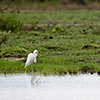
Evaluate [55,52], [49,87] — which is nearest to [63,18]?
[55,52]

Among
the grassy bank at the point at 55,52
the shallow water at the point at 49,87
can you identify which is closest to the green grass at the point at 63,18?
the grassy bank at the point at 55,52

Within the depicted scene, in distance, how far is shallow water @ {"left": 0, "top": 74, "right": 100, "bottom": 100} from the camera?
22.3 ft

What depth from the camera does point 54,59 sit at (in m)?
10.0

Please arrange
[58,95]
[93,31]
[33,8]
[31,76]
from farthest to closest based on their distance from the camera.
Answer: [33,8] < [93,31] < [31,76] < [58,95]

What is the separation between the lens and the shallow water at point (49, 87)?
6.79 meters

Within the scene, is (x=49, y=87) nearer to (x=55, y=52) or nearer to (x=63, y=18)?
(x=55, y=52)

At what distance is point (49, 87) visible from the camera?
7.52 meters

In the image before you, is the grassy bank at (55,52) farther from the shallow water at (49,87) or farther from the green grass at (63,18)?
the green grass at (63,18)

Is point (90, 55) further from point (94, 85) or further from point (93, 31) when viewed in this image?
point (93, 31)

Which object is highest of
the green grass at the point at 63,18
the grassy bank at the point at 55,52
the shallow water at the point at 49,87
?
the green grass at the point at 63,18

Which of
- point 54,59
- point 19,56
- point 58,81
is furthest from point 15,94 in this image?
point 19,56

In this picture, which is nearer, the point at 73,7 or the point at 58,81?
the point at 58,81

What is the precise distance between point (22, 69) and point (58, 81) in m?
1.36

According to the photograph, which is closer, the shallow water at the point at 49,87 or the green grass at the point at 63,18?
the shallow water at the point at 49,87
